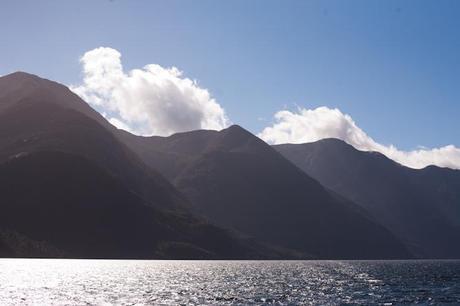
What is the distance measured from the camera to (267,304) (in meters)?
106

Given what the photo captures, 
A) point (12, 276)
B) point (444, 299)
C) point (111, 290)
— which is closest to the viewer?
point (444, 299)

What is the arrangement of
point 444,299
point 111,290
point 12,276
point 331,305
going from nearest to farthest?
1. point 331,305
2. point 444,299
3. point 111,290
4. point 12,276

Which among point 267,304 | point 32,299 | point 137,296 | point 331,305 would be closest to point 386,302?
point 331,305

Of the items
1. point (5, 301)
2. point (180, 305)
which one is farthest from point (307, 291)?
point (5, 301)

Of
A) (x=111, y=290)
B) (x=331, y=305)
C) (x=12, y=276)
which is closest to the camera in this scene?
(x=331, y=305)

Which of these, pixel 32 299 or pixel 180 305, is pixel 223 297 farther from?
pixel 32 299

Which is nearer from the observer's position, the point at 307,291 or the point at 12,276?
the point at 307,291

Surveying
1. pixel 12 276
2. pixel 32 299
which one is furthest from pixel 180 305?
pixel 12 276

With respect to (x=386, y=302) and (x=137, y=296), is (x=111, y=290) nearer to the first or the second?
(x=137, y=296)

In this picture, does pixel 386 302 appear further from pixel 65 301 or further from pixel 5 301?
pixel 5 301

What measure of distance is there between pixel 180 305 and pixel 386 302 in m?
40.7

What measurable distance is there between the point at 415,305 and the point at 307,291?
37189 millimetres

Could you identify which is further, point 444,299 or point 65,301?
point 444,299

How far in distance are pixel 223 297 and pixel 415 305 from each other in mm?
39505
